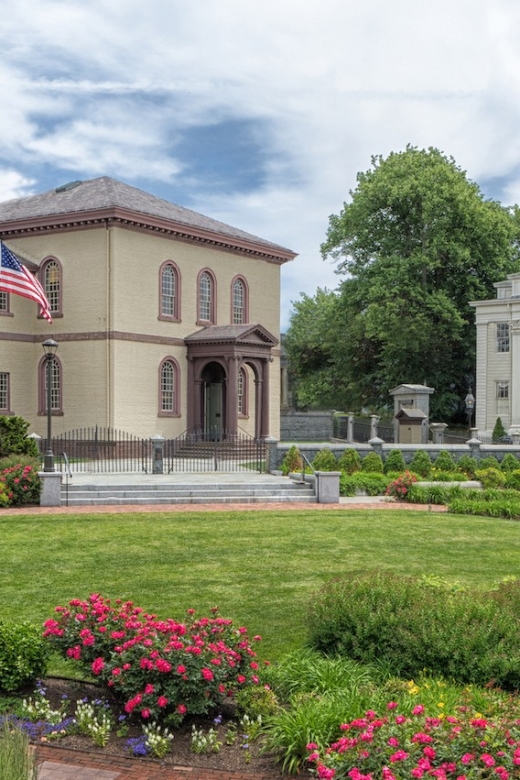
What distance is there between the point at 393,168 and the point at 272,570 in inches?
1495

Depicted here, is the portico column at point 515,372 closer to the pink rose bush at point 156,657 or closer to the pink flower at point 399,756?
the pink rose bush at point 156,657

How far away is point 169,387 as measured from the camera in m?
36.8

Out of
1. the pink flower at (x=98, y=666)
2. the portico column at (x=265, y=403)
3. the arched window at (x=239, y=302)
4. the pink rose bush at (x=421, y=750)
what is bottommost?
the pink rose bush at (x=421, y=750)

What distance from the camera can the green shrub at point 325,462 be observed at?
26.3 metres

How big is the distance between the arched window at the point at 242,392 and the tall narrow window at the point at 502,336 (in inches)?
594

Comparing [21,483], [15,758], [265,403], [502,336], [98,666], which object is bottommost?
[15,758]

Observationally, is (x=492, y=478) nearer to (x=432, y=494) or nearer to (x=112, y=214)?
(x=432, y=494)

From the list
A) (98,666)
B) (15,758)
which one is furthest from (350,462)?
(15,758)

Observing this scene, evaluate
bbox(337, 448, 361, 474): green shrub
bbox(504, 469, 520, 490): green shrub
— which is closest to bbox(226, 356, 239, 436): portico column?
bbox(337, 448, 361, 474): green shrub

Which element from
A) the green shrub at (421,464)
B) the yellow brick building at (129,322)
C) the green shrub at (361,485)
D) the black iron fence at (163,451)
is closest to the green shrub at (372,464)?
the green shrub at (421,464)

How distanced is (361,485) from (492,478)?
4.01 meters

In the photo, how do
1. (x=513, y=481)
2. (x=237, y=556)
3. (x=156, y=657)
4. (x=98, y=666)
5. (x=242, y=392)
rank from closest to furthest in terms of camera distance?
(x=156, y=657) < (x=98, y=666) < (x=237, y=556) < (x=513, y=481) < (x=242, y=392)

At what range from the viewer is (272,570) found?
13.4 meters

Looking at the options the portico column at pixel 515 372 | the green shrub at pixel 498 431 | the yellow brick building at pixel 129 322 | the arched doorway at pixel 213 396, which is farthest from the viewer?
the portico column at pixel 515 372
